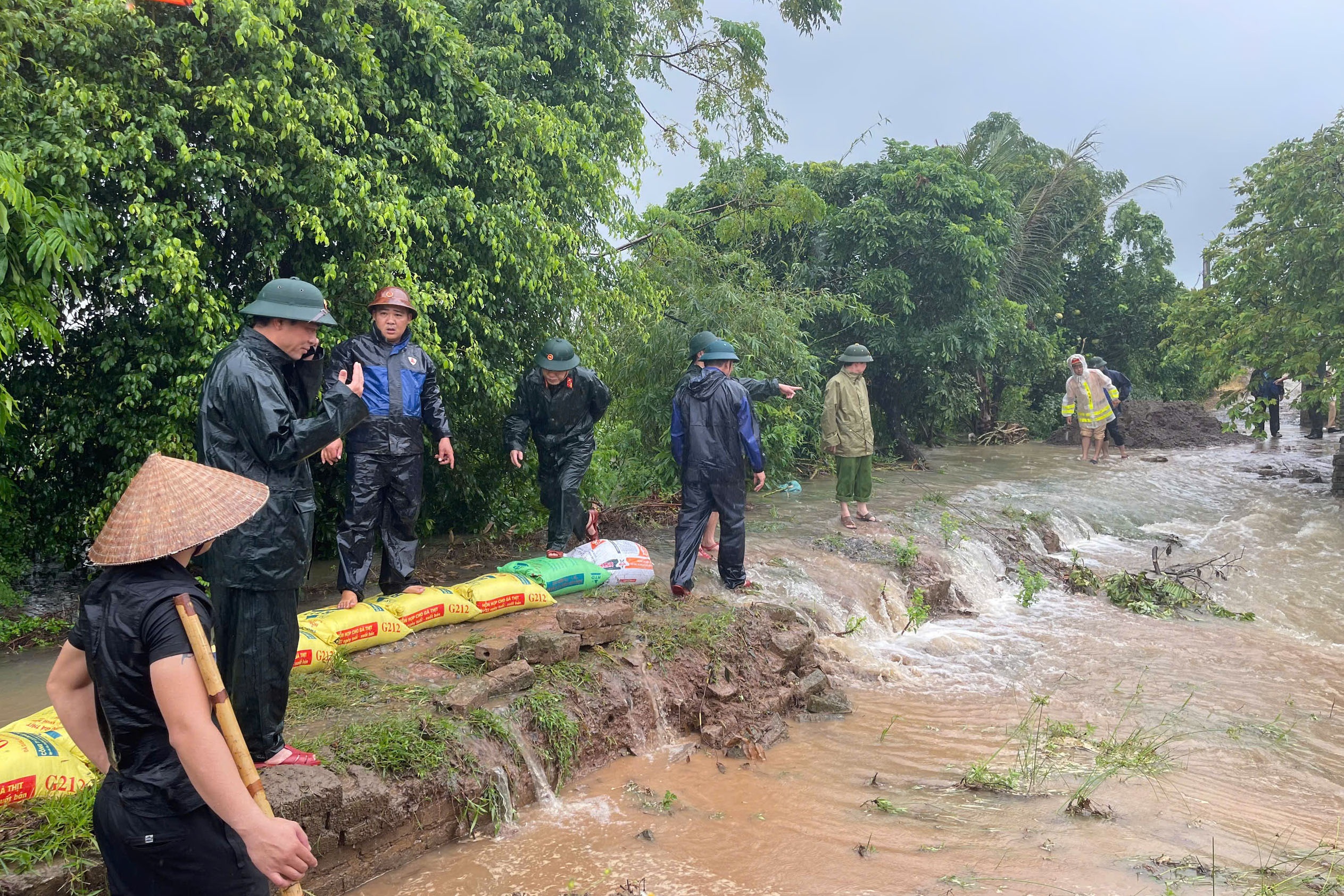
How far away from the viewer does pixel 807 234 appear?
15586 mm

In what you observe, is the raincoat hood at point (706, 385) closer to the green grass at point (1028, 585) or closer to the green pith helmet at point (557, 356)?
the green pith helmet at point (557, 356)

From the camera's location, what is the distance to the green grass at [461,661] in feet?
16.5

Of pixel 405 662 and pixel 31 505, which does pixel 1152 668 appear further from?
pixel 31 505

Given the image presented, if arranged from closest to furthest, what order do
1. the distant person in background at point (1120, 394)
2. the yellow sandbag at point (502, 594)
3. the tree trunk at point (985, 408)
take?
the yellow sandbag at point (502, 594), the distant person in background at point (1120, 394), the tree trunk at point (985, 408)

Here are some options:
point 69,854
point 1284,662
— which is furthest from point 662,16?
point 69,854

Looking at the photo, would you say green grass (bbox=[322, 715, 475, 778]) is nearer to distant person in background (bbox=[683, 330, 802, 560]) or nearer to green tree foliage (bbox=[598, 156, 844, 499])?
distant person in background (bbox=[683, 330, 802, 560])

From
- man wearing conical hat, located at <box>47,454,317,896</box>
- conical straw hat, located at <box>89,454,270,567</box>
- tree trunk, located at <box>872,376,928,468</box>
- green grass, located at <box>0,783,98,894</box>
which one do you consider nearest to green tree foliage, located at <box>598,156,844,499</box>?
tree trunk, located at <box>872,376,928,468</box>

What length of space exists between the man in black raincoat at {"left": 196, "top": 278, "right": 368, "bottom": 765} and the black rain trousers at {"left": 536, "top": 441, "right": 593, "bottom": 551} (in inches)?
137

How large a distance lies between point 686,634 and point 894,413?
11196 mm

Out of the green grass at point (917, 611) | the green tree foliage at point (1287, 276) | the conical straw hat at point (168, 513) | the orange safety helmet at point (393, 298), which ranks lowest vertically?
the green grass at point (917, 611)

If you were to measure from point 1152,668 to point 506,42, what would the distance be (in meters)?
7.93

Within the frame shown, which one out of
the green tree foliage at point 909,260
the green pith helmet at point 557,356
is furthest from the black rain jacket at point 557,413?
the green tree foliage at point 909,260

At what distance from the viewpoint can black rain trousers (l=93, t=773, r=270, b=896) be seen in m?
2.18

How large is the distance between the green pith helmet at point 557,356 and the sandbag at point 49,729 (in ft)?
13.4
